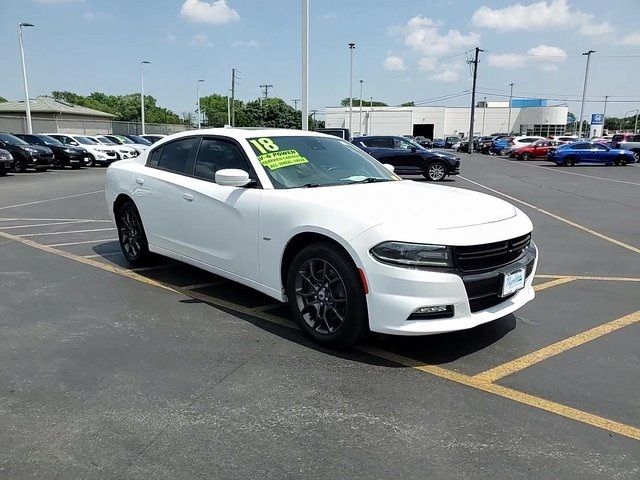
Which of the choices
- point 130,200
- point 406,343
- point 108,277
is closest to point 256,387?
point 406,343

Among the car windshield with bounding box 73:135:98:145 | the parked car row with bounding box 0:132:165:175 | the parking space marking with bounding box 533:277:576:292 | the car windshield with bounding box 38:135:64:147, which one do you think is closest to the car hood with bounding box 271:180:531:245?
the parking space marking with bounding box 533:277:576:292

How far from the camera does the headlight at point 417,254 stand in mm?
3396

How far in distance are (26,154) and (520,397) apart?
76.8 feet

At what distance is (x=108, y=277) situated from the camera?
5.84 metres

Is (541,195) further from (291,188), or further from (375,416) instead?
(375,416)

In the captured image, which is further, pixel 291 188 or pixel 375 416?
pixel 291 188

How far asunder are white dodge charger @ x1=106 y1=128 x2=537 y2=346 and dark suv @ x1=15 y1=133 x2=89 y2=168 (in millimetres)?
21554

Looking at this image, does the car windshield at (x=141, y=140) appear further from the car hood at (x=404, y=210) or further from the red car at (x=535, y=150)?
the car hood at (x=404, y=210)

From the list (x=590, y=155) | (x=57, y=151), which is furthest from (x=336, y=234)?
(x=590, y=155)

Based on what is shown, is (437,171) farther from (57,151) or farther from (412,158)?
(57,151)

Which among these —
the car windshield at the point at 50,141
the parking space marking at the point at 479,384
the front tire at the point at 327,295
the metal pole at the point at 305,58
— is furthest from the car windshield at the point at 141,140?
the front tire at the point at 327,295

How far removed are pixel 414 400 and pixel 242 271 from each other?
1.97 m

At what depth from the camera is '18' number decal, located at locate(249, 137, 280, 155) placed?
15.4ft

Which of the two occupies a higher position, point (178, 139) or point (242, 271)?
point (178, 139)
